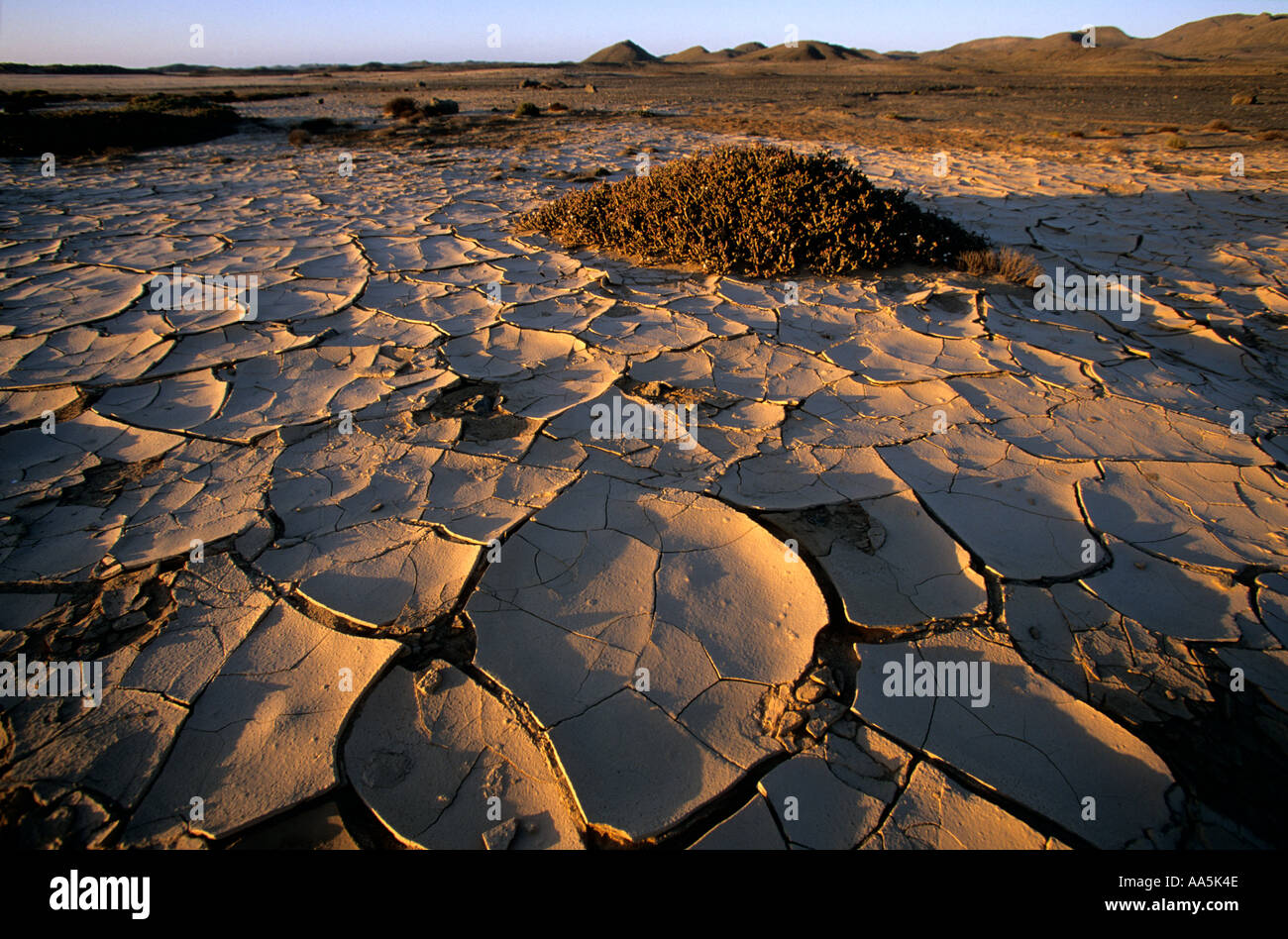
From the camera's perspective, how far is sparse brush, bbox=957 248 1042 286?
4477 millimetres

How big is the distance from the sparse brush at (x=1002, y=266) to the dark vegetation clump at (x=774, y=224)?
21cm

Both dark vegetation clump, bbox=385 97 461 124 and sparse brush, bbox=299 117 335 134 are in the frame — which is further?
dark vegetation clump, bbox=385 97 461 124

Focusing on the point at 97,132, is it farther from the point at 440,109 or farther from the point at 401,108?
the point at 440,109

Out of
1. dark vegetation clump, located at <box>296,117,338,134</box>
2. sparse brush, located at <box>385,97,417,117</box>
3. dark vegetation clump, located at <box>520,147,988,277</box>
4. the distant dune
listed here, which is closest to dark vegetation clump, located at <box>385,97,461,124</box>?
sparse brush, located at <box>385,97,417,117</box>

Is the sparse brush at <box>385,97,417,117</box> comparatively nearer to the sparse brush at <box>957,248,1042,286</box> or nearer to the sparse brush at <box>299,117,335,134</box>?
Answer: the sparse brush at <box>299,117,335,134</box>

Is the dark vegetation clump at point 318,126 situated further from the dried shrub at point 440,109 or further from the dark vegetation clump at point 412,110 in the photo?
the dried shrub at point 440,109

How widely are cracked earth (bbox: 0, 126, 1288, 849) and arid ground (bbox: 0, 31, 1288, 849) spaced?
12 mm

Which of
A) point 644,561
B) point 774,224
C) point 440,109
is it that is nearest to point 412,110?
point 440,109

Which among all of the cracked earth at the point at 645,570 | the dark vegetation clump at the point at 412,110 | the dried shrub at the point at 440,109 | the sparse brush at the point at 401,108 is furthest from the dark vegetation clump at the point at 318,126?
the cracked earth at the point at 645,570

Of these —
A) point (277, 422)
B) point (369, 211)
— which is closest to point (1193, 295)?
point (277, 422)

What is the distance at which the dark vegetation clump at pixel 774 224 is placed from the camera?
4.60 meters

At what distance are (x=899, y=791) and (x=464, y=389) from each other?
8.60ft
